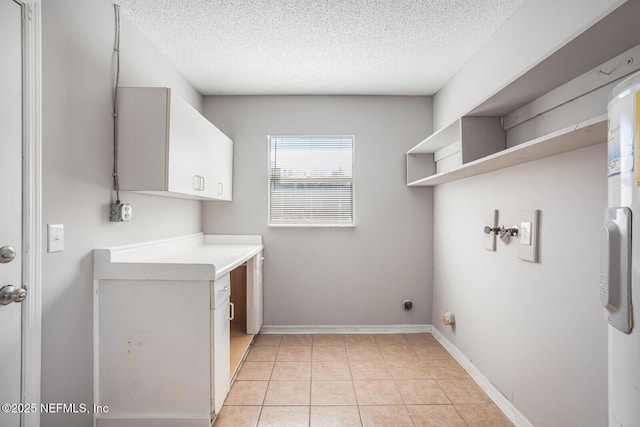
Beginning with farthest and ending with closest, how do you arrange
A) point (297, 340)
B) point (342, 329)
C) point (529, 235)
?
point (342, 329) → point (297, 340) → point (529, 235)

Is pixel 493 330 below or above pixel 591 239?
below

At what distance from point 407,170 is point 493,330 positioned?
5.43 feet

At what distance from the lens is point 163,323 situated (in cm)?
181

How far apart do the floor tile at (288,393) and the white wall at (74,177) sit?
103cm

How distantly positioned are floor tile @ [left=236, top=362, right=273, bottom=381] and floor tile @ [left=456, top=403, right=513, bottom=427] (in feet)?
4.43

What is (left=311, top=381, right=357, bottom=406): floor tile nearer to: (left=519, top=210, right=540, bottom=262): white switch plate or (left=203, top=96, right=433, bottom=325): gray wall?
(left=203, top=96, right=433, bottom=325): gray wall

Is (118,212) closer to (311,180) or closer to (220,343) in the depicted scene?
(220,343)

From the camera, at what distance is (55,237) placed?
152 cm

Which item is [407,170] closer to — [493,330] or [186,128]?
[493,330]

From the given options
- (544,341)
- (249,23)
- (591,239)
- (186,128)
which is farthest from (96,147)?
(544,341)

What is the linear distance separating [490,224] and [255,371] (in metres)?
2.03

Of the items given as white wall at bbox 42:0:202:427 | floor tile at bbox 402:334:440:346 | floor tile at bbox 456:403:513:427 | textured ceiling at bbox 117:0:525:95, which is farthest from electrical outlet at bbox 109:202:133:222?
floor tile at bbox 402:334:440:346

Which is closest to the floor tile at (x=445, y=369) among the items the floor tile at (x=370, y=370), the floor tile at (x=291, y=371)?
the floor tile at (x=370, y=370)

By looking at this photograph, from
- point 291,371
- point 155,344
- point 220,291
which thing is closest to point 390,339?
point 291,371
